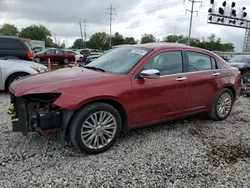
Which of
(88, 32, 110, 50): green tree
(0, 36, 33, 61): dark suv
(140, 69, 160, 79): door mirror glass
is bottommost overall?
(140, 69, 160, 79): door mirror glass

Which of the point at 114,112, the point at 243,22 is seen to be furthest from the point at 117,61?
the point at 243,22

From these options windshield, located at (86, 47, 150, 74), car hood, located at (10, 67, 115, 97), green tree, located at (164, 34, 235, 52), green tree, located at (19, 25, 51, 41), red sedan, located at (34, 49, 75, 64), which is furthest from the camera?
green tree, located at (19, 25, 51, 41)

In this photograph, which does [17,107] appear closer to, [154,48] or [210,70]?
[154,48]

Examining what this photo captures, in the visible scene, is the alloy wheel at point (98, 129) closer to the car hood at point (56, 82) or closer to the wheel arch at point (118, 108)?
the wheel arch at point (118, 108)

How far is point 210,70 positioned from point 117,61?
1887 millimetres

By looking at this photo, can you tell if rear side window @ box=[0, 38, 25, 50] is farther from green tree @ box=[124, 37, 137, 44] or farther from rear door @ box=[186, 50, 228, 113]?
green tree @ box=[124, 37, 137, 44]

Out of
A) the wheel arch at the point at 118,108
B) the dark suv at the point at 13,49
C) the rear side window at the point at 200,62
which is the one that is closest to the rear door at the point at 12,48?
the dark suv at the point at 13,49

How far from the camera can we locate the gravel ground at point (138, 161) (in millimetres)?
2520

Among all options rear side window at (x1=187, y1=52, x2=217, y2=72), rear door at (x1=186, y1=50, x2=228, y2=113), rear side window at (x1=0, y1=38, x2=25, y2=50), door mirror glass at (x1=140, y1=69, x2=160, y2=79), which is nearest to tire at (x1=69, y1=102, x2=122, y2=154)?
door mirror glass at (x1=140, y1=69, x2=160, y2=79)

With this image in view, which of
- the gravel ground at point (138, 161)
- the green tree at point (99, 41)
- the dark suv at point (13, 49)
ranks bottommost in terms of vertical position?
the gravel ground at point (138, 161)

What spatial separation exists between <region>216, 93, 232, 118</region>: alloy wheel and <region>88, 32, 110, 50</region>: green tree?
7633cm

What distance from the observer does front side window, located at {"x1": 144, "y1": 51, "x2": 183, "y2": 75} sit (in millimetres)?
3514

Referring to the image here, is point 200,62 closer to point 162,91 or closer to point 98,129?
point 162,91

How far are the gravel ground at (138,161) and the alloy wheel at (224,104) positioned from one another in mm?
652
